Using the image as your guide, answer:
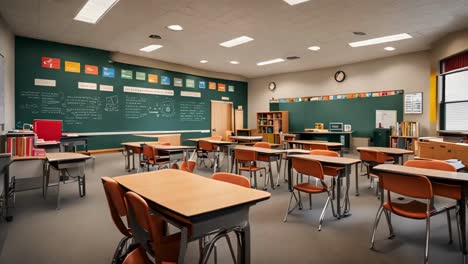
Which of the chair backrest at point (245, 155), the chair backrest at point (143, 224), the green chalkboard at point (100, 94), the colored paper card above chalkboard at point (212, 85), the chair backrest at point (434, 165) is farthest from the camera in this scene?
the colored paper card above chalkboard at point (212, 85)

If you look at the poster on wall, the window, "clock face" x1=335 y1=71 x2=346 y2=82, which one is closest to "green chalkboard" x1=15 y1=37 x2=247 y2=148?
"clock face" x1=335 y1=71 x2=346 y2=82

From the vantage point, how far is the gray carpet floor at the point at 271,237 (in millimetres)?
2365

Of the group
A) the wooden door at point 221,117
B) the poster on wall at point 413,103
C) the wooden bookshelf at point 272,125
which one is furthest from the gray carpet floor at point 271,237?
the wooden door at point 221,117

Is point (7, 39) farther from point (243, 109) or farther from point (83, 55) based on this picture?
point (243, 109)

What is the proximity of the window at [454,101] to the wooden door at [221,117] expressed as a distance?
773cm

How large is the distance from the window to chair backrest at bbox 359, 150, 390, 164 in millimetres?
3150

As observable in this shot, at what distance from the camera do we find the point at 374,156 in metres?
4.58

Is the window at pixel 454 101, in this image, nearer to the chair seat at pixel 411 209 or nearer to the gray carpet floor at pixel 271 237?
the gray carpet floor at pixel 271 237

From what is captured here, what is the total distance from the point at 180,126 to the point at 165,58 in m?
2.62

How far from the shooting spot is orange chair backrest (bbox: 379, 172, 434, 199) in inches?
87.5

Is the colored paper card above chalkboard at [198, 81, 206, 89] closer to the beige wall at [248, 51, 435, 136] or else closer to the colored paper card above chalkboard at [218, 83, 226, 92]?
the colored paper card above chalkboard at [218, 83, 226, 92]

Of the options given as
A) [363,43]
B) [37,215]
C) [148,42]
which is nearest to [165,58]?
[148,42]

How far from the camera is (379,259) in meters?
2.33

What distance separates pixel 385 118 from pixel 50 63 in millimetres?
10080
